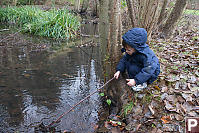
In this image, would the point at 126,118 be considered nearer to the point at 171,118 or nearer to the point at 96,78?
the point at 171,118

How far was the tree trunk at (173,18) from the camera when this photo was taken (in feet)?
20.9

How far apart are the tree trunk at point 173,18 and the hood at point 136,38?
498 cm

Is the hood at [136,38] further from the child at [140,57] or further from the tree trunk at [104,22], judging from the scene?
the tree trunk at [104,22]

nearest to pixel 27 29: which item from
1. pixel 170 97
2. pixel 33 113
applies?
pixel 33 113

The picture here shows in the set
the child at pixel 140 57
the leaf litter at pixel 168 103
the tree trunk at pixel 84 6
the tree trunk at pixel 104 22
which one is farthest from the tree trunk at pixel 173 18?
the tree trunk at pixel 84 6

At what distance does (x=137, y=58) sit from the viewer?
8.64 ft

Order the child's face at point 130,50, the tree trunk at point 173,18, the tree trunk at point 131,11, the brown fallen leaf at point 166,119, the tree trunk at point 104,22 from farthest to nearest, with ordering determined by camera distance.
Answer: the tree trunk at point 173,18 → the tree trunk at point 131,11 → the tree trunk at point 104,22 → the child's face at point 130,50 → the brown fallen leaf at point 166,119

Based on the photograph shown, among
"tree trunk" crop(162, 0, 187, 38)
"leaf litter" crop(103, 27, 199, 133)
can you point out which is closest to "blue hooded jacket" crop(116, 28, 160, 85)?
"leaf litter" crop(103, 27, 199, 133)

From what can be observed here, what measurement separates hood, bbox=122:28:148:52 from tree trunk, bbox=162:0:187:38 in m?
4.98

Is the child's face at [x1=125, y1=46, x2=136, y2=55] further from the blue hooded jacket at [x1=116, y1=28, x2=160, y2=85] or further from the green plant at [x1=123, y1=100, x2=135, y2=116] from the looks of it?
the green plant at [x1=123, y1=100, x2=135, y2=116]

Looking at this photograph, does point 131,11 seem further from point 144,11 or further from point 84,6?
point 84,6

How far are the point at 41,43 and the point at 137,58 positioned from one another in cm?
696

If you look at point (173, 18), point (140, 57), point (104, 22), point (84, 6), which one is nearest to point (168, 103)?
point (140, 57)

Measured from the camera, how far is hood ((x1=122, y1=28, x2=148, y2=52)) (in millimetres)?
2418
